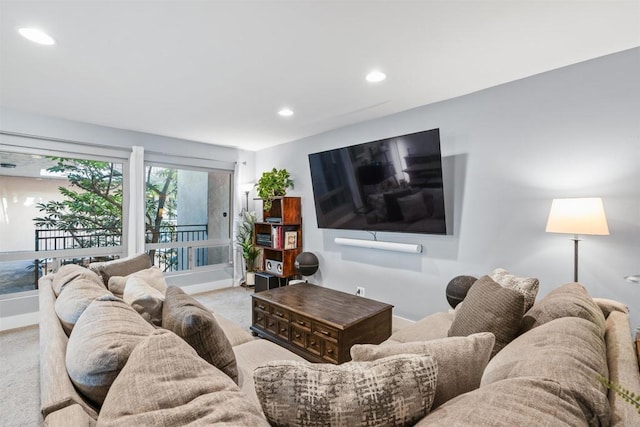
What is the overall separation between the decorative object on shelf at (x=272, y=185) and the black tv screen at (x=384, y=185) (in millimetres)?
675

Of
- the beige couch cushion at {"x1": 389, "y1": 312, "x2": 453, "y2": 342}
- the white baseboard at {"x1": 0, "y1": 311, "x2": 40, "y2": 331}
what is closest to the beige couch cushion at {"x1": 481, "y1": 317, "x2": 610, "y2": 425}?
the beige couch cushion at {"x1": 389, "y1": 312, "x2": 453, "y2": 342}

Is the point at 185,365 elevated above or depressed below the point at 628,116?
below

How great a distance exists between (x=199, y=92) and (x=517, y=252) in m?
3.16

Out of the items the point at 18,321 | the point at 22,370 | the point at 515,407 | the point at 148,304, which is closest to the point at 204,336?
A: the point at 148,304

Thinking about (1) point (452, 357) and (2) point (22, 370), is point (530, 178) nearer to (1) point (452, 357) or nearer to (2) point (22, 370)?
(1) point (452, 357)

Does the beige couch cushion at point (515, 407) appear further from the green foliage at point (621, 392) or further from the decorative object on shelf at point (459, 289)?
the decorative object on shelf at point (459, 289)

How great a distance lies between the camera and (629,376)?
35.8 inches

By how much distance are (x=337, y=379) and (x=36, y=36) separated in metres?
2.66

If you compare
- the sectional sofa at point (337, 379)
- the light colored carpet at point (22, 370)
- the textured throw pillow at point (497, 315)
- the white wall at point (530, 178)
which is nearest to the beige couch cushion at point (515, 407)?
the sectional sofa at point (337, 379)

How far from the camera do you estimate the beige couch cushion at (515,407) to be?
→ 60cm

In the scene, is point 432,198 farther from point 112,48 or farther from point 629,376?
point 112,48

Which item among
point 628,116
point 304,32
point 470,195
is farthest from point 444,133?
point 304,32

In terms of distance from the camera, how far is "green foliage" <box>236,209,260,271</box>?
16.3ft

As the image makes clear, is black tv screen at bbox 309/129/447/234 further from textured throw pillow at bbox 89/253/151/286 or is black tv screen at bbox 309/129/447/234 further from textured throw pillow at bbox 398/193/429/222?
textured throw pillow at bbox 89/253/151/286
